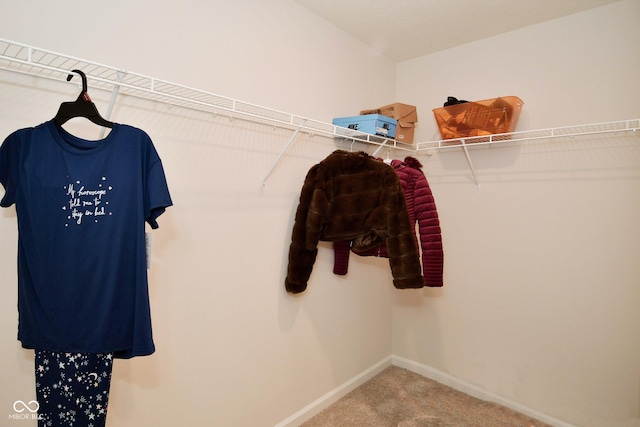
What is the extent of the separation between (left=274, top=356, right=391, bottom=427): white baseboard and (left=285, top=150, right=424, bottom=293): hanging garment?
81 cm

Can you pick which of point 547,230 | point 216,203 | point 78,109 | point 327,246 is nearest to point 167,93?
point 78,109

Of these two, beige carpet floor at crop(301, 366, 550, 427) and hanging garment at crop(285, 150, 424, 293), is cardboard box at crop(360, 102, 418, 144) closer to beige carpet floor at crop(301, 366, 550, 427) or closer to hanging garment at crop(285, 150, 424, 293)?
hanging garment at crop(285, 150, 424, 293)

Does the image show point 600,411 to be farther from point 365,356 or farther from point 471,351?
point 365,356

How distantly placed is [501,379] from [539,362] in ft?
0.94

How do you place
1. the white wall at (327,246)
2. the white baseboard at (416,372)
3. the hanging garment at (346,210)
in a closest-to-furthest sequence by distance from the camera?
the white wall at (327,246)
the hanging garment at (346,210)
the white baseboard at (416,372)

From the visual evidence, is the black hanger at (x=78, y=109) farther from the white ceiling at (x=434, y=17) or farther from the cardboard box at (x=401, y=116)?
the cardboard box at (x=401, y=116)

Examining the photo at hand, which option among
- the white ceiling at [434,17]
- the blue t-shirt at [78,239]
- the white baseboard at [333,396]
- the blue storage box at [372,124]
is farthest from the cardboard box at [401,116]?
the white baseboard at [333,396]

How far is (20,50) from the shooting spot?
1136mm

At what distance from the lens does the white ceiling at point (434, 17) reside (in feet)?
6.54

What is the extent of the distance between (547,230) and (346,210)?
1322 millimetres

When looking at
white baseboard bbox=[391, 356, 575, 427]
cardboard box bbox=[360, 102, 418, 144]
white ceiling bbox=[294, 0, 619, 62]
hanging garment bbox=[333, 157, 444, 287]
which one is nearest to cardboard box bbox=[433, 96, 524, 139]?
cardboard box bbox=[360, 102, 418, 144]

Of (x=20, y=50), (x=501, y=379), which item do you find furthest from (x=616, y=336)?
(x=20, y=50)

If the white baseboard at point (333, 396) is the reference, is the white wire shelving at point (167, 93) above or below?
above

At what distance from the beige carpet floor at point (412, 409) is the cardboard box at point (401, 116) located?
1779mm
